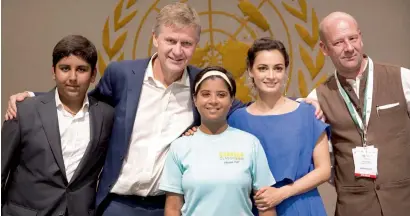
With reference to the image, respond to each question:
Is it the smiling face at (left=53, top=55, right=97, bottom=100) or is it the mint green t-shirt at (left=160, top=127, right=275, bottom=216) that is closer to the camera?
the mint green t-shirt at (left=160, top=127, right=275, bottom=216)

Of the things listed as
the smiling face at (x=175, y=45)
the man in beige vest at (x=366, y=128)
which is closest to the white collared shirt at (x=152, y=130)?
the smiling face at (x=175, y=45)

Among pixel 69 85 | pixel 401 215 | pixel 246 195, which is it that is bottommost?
pixel 401 215

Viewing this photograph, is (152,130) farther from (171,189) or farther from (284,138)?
(284,138)

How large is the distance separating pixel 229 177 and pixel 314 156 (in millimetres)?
401

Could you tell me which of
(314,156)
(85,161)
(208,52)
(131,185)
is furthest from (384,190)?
(208,52)

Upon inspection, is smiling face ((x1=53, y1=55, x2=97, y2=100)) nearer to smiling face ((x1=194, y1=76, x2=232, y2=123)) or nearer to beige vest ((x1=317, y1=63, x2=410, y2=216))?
smiling face ((x1=194, y1=76, x2=232, y2=123))

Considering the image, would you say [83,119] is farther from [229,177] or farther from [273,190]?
[273,190]

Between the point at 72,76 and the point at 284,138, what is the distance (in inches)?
36.0

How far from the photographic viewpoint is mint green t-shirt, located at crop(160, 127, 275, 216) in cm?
179

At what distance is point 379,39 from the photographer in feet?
12.1

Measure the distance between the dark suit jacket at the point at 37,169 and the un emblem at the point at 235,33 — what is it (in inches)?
64.1

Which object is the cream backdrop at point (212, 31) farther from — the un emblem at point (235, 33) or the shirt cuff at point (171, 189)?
the shirt cuff at point (171, 189)

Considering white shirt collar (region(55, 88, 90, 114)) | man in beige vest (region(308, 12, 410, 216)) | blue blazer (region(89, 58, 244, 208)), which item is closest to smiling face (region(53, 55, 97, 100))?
white shirt collar (region(55, 88, 90, 114))

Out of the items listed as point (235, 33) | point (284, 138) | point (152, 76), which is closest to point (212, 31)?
point (235, 33)
